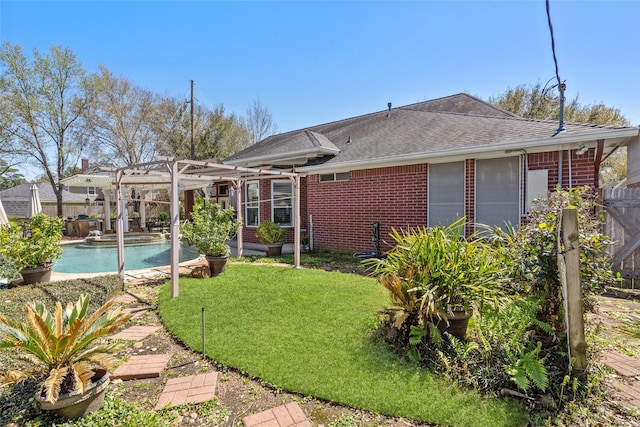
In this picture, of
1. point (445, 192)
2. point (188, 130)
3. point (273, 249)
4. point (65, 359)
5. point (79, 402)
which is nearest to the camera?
point (79, 402)

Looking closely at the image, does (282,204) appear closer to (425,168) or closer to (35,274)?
(425,168)

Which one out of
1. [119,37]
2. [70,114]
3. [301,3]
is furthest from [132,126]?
[301,3]

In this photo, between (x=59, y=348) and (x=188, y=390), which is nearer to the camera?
(x=59, y=348)

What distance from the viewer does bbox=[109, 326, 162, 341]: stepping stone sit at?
164 inches

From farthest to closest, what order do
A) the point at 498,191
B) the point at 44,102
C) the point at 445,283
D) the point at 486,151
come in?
1. the point at 44,102
2. the point at 498,191
3. the point at 486,151
4. the point at 445,283

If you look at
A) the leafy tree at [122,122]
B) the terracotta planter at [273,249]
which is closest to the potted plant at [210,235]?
the terracotta planter at [273,249]

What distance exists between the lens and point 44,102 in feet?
58.3

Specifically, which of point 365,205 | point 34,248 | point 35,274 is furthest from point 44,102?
point 365,205

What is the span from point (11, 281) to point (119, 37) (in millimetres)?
10057

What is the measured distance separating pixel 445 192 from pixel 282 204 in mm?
6017

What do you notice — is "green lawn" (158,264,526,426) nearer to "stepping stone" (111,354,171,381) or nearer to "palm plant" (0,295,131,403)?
"stepping stone" (111,354,171,381)

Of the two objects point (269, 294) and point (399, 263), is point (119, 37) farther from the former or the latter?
point (399, 263)

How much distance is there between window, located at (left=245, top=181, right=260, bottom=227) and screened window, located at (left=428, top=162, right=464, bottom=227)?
22.5ft

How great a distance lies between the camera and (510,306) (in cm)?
344
